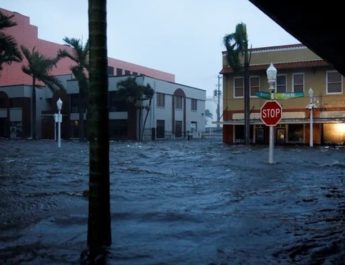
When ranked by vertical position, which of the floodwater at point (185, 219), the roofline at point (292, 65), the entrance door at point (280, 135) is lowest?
the floodwater at point (185, 219)

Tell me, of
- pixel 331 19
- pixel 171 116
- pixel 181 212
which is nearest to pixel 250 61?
pixel 171 116

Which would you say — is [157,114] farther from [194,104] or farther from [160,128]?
[194,104]

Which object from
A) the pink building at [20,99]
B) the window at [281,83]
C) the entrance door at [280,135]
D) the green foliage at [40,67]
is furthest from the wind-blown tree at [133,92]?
the entrance door at [280,135]

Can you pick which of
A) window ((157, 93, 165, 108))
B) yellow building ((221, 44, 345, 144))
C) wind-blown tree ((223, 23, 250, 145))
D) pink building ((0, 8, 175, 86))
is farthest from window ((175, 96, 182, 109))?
wind-blown tree ((223, 23, 250, 145))

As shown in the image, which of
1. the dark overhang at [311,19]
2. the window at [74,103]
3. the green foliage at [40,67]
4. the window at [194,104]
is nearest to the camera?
the dark overhang at [311,19]

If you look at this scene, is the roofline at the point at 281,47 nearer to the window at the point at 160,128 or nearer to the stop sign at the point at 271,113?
the window at the point at 160,128

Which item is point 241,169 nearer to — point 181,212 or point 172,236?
point 181,212

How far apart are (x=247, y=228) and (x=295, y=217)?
126cm

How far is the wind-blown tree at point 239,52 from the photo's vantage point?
42.2 m

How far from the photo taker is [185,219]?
790 centimetres

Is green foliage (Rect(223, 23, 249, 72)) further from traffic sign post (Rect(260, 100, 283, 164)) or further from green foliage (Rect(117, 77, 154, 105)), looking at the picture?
traffic sign post (Rect(260, 100, 283, 164))

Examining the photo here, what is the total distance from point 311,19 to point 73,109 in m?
60.7

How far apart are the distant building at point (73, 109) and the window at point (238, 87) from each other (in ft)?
65.7

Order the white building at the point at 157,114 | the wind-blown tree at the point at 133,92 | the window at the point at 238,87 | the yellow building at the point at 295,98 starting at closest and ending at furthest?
1. the yellow building at the point at 295,98
2. the window at the point at 238,87
3. the wind-blown tree at the point at 133,92
4. the white building at the point at 157,114
